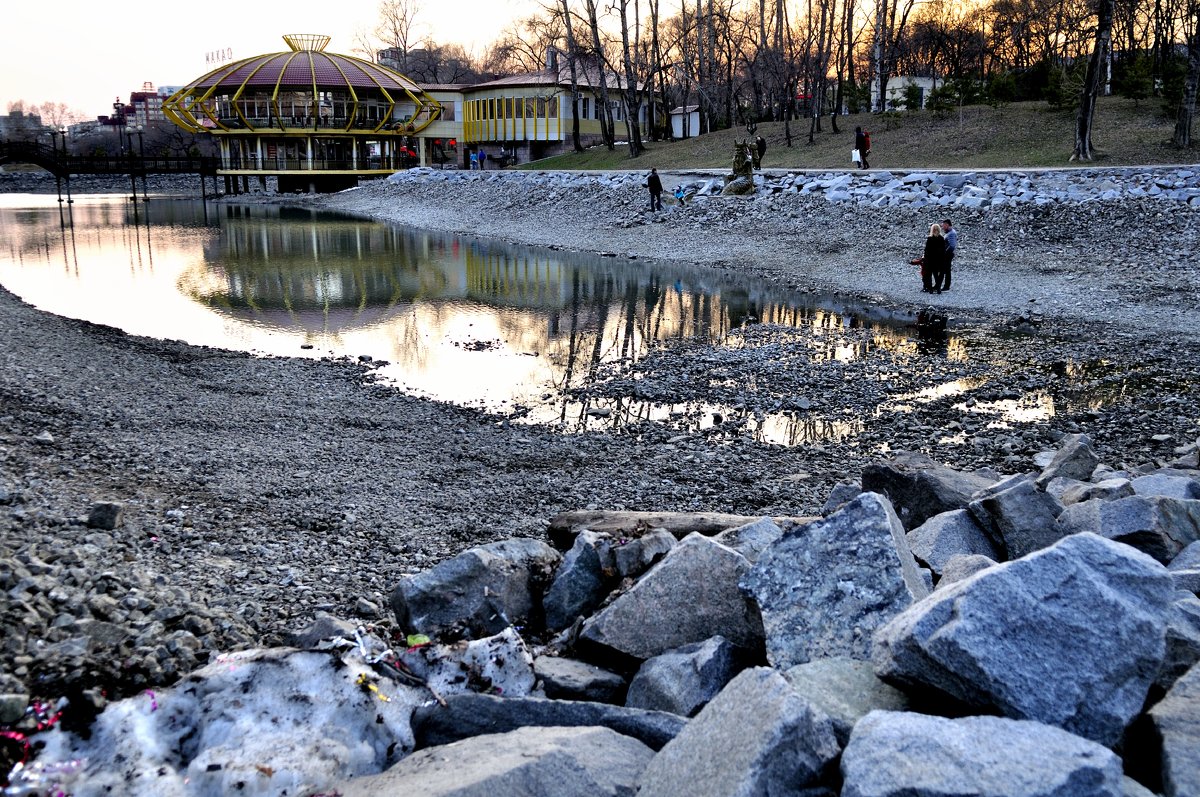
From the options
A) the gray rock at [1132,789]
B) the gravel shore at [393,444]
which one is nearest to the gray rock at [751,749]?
the gray rock at [1132,789]

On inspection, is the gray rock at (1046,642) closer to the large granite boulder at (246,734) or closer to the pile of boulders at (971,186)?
the large granite boulder at (246,734)

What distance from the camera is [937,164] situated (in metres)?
36.6

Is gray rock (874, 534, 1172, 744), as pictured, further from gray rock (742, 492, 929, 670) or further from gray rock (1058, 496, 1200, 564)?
gray rock (1058, 496, 1200, 564)

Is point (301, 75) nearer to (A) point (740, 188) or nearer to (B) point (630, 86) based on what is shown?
(B) point (630, 86)

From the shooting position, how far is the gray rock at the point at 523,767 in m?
3.91

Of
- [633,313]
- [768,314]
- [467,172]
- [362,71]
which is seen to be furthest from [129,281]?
[362,71]

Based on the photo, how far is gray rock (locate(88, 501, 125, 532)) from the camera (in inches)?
285

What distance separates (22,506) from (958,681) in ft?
21.6

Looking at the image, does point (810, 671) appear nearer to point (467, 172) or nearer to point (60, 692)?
point (60, 692)

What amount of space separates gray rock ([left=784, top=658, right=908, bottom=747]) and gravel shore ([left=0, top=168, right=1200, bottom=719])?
9.88 ft

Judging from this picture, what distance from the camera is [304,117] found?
2990 inches

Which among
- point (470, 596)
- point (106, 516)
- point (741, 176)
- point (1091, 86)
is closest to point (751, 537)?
point (470, 596)

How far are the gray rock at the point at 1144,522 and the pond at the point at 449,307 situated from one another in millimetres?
5856

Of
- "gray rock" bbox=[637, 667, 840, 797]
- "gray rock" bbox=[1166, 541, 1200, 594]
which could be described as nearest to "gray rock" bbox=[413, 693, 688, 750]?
"gray rock" bbox=[637, 667, 840, 797]
